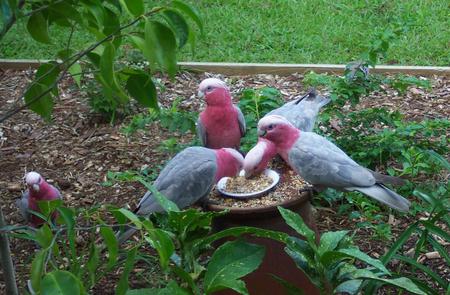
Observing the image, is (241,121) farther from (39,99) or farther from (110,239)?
(110,239)

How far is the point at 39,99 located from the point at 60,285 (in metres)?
0.82

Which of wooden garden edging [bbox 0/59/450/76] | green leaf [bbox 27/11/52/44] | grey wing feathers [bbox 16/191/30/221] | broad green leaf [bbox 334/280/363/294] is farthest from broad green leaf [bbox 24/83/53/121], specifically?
wooden garden edging [bbox 0/59/450/76]

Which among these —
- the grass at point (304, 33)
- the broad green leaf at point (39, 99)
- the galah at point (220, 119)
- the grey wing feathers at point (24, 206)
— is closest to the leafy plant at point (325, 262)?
the broad green leaf at point (39, 99)

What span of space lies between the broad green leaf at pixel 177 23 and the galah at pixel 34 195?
81.5 inches

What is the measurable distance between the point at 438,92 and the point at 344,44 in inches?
37.5

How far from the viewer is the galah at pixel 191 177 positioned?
124 inches

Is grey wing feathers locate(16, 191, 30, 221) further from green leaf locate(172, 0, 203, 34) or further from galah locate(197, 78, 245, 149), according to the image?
green leaf locate(172, 0, 203, 34)

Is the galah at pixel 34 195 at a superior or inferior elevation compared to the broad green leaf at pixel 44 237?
inferior

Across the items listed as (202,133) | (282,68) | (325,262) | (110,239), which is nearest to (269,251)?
(325,262)

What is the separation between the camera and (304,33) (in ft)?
18.7

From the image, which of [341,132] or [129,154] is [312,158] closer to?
[341,132]

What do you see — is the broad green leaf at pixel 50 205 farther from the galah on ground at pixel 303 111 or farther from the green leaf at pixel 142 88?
the galah on ground at pixel 303 111

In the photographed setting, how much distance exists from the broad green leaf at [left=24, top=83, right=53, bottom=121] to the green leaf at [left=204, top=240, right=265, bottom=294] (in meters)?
0.68

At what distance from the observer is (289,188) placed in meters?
3.03
